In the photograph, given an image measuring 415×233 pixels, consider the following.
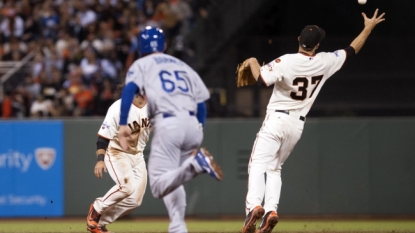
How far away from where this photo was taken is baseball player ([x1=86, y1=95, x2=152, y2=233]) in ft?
25.8

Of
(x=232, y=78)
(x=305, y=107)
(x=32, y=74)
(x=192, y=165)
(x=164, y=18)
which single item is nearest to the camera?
(x=192, y=165)

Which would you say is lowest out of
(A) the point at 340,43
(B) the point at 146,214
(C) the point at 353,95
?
(B) the point at 146,214

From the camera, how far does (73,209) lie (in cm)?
1170

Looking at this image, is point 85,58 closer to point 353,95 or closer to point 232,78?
point 232,78

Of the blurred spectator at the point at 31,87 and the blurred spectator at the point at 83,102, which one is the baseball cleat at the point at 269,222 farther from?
the blurred spectator at the point at 31,87

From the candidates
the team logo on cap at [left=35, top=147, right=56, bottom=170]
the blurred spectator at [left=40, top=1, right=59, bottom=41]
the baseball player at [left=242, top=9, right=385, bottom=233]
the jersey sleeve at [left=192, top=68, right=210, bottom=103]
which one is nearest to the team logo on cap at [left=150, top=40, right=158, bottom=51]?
the jersey sleeve at [left=192, top=68, right=210, bottom=103]

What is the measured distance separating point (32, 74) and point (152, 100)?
320 inches

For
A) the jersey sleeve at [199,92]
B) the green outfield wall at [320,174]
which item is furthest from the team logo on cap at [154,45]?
the green outfield wall at [320,174]

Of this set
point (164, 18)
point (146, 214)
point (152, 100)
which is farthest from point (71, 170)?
point (152, 100)

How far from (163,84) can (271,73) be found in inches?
66.0

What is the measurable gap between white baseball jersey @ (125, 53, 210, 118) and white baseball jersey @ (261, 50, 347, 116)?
4.75ft

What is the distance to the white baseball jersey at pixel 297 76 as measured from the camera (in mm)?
7500

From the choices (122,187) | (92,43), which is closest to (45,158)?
(92,43)

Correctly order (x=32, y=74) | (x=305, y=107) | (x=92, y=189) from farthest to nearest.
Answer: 1. (x=32, y=74)
2. (x=92, y=189)
3. (x=305, y=107)
